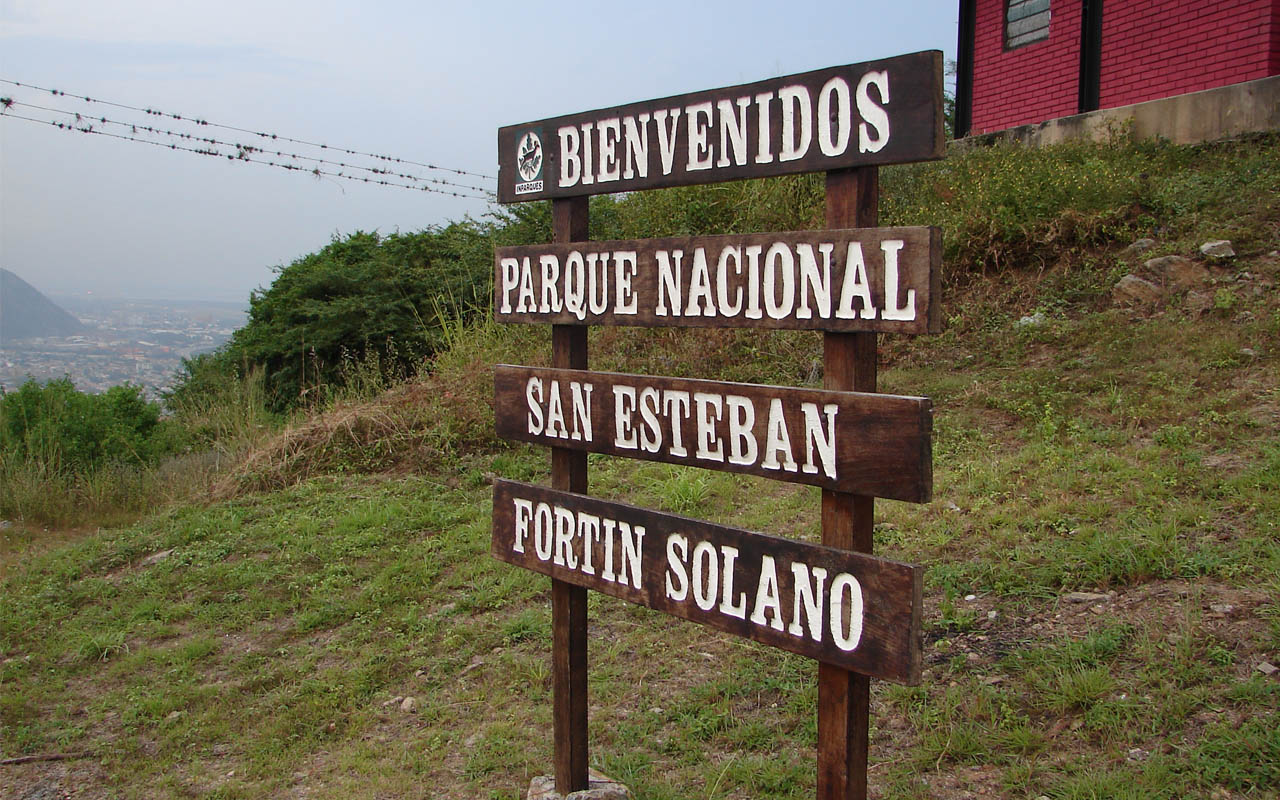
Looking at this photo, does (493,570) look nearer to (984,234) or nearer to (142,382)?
(984,234)

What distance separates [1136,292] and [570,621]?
584 cm

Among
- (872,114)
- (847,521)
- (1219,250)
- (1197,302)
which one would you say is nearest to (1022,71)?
(1219,250)

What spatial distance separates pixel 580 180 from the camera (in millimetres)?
3178

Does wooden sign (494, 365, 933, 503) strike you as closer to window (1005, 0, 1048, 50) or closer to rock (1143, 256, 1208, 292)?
rock (1143, 256, 1208, 292)

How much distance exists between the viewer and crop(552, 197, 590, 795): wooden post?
10.8 feet

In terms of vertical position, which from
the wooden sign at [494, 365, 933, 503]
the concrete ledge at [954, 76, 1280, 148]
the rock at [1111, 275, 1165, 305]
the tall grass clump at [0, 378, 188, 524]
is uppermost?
the concrete ledge at [954, 76, 1280, 148]

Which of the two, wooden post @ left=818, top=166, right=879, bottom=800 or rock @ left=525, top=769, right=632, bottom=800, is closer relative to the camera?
wooden post @ left=818, top=166, right=879, bottom=800

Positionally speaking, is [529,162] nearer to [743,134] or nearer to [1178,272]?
[743,134]

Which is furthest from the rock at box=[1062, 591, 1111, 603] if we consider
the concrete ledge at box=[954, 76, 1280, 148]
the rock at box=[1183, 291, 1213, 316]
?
the concrete ledge at box=[954, 76, 1280, 148]

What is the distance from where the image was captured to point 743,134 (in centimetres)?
263

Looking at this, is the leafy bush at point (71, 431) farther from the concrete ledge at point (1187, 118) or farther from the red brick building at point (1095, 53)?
the red brick building at point (1095, 53)

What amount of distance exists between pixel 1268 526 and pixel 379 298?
43.6ft

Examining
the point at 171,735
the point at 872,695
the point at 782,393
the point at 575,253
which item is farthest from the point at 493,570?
the point at 782,393

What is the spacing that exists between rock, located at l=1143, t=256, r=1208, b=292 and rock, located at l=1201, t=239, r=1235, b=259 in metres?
0.11
